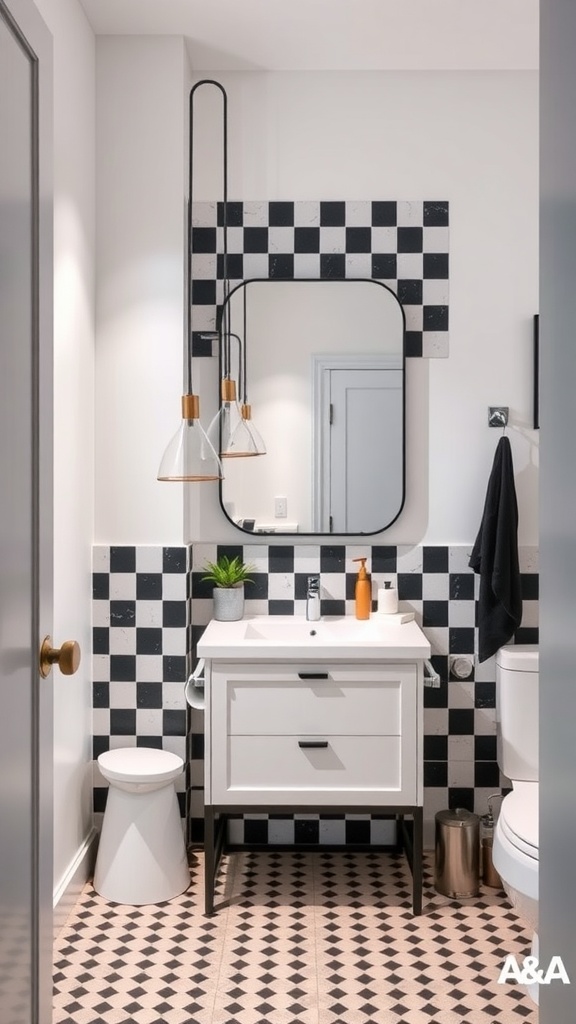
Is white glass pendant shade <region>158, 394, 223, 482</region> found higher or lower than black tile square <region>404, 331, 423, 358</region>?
lower

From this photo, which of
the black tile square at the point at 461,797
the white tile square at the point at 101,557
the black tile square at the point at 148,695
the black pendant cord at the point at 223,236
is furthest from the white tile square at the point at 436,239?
the black tile square at the point at 461,797

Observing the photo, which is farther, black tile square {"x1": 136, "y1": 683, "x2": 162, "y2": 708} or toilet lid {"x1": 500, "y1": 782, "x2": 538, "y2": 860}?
black tile square {"x1": 136, "y1": 683, "x2": 162, "y2": 708}

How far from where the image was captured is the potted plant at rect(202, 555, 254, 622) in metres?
3.17

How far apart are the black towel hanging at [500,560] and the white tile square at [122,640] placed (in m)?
1.18

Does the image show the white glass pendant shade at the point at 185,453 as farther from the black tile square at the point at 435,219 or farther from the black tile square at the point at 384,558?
the black tile square at the point at 435,219

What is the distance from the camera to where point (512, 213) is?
10.5 feet

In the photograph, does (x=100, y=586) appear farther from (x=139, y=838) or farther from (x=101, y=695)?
(x=139, y=838)

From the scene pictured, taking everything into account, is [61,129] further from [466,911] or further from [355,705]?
[466,911]

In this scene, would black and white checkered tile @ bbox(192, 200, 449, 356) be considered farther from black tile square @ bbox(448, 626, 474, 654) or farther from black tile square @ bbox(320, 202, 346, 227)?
black tile square @ bbox(448, 626, 474, 654)

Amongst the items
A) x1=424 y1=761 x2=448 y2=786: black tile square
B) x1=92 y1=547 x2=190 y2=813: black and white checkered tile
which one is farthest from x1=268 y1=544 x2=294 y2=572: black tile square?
x1=424 y1=761 x2=448 y2=786: black tile square

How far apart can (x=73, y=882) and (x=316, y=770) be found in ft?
2.68

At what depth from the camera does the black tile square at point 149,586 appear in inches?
123

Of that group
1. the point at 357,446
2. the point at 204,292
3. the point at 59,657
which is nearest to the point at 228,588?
the point at 357,446

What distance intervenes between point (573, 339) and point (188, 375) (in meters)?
2.34
